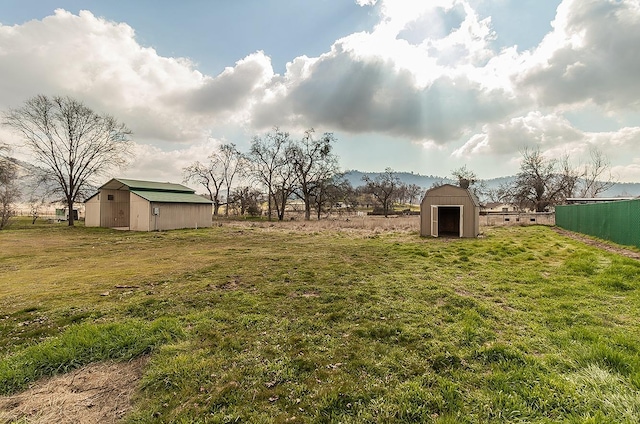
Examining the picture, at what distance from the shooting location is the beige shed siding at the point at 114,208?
27250 mm

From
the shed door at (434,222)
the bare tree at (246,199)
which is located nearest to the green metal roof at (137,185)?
the bare tree at (246,199)

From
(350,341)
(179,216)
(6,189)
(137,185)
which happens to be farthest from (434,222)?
(6,189)

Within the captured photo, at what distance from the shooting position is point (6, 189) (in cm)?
2434

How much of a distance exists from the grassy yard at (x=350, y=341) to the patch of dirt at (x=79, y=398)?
20 cm

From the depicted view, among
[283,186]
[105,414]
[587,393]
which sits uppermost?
[283,186]

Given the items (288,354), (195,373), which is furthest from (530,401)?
(195,373)

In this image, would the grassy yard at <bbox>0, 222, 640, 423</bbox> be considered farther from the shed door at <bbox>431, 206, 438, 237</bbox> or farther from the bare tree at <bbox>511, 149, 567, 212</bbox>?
the bare tree at <bbox>511, 149, 567, 212</bbox>

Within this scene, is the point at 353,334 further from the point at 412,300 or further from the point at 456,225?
the point at 456,225

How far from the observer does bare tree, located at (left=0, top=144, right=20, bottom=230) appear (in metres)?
24.1

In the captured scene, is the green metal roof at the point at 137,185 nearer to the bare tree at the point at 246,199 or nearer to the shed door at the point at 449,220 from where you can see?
the bare tree at the point at 246,199

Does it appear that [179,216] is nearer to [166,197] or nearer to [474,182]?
[166,197]

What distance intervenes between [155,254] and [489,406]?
13.3 m

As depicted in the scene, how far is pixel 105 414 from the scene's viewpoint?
2.72 metres

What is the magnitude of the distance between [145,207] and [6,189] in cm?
1243
